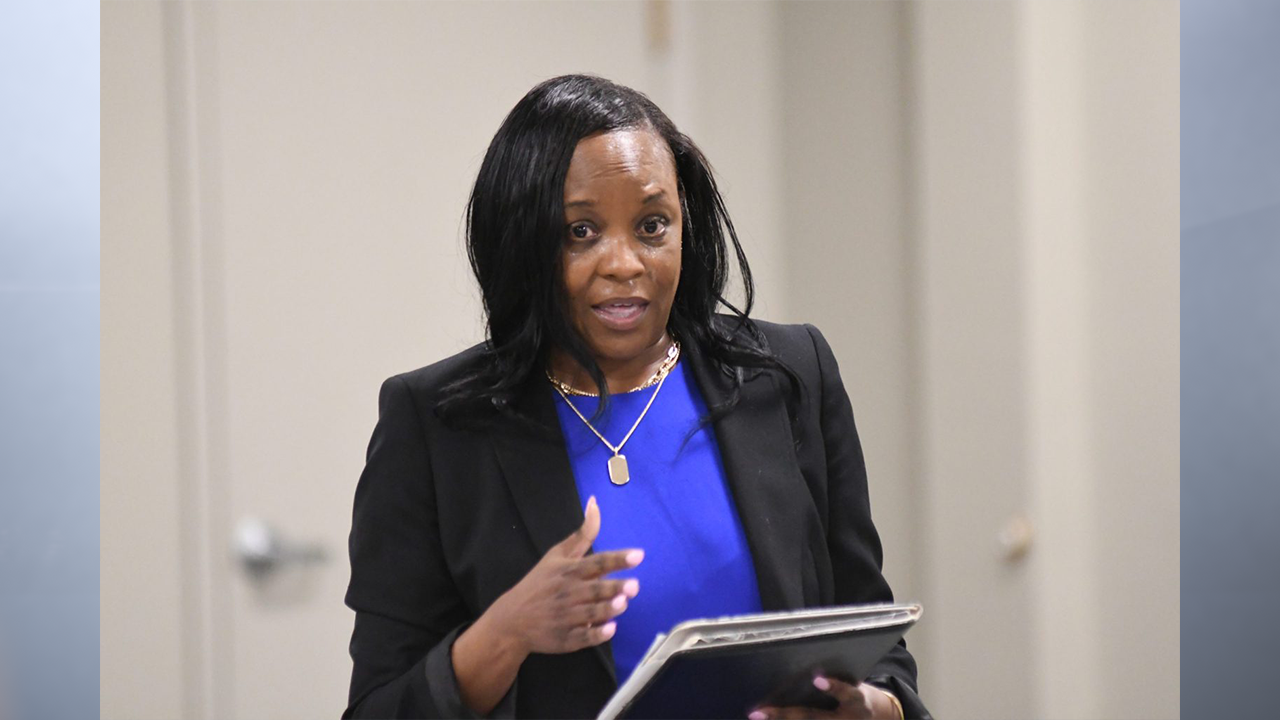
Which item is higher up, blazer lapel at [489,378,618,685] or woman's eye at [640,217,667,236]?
woman's eye at [640,217,667,236]

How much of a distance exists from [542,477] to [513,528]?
0.06 m

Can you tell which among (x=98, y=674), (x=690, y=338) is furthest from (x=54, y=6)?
(x=690, y=338)

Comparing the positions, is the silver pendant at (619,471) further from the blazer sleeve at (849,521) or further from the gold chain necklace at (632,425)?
the blazer sleeve at (849,521)

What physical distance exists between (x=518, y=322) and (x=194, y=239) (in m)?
0.91

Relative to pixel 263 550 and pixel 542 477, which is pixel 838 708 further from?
pixel 263 550

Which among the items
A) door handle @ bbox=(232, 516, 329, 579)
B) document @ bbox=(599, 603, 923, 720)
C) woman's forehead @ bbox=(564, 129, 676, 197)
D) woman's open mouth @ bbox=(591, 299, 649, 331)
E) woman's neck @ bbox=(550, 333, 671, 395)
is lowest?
door handle @ bbox=(232, 516, 329, 579)

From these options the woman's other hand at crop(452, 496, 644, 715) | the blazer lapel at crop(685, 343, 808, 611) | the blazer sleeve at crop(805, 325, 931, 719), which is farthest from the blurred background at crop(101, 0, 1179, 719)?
the woman's other hand at crop(452, 496, 644, 715)

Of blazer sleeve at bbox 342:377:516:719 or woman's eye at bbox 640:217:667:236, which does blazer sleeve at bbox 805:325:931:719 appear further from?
blazer sleeve at bbox 342:377:516:719

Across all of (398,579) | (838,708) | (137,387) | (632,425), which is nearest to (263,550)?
(137,387)

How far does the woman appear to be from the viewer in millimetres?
1284

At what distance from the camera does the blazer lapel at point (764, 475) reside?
1296 millimetres

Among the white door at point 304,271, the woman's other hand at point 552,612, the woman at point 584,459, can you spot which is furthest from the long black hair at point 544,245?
the white door at point 304,271

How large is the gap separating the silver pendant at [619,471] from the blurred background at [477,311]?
0.96 metres

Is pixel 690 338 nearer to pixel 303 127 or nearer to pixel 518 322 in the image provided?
pixel 518 322
